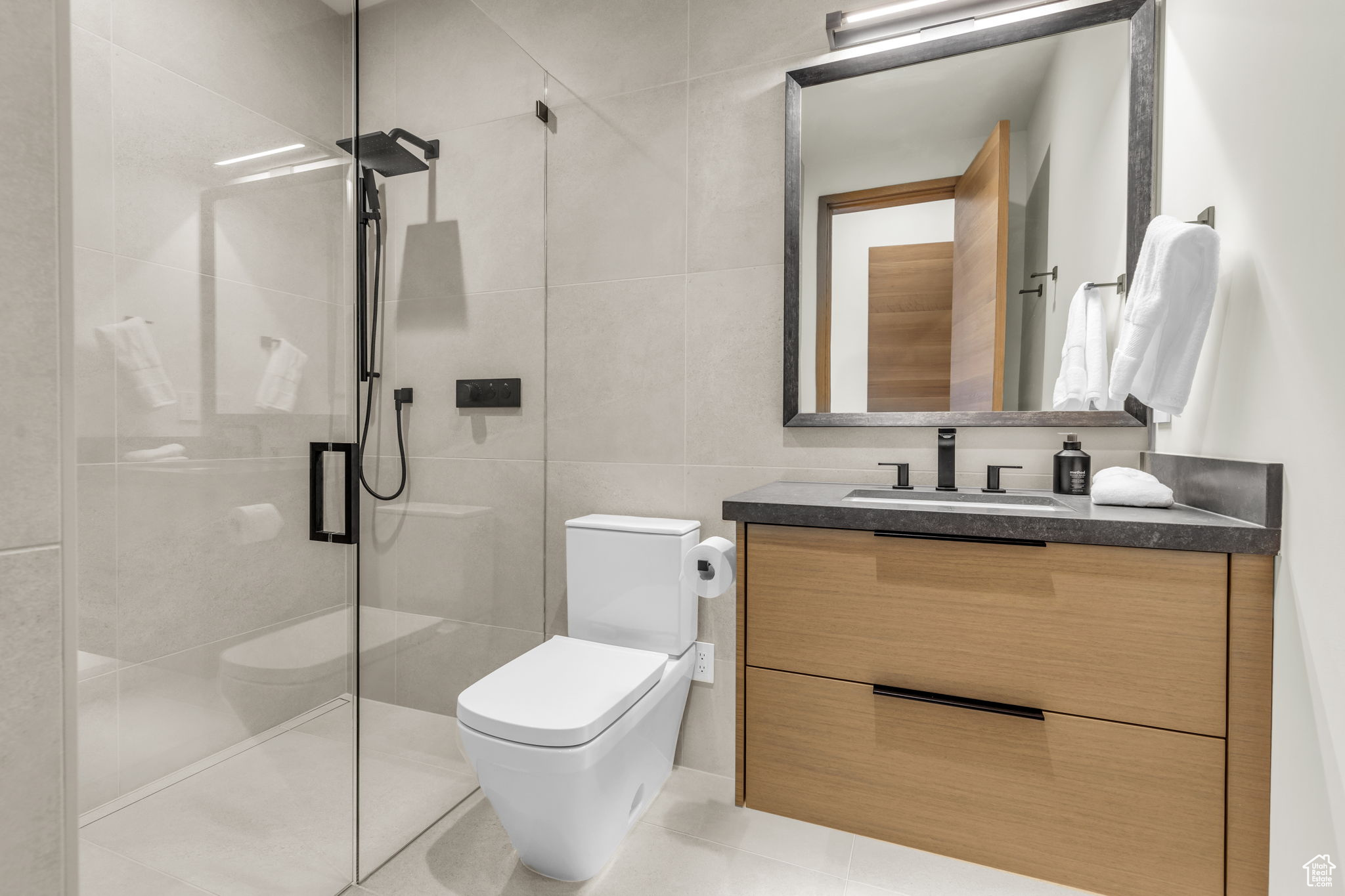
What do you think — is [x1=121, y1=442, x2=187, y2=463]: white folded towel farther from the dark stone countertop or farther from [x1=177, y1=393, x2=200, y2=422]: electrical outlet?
the dark stone countertop

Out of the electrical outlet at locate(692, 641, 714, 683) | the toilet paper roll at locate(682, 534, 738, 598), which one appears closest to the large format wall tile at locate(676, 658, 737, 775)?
the electrical outlet at locate(692, 641, 714, 683)

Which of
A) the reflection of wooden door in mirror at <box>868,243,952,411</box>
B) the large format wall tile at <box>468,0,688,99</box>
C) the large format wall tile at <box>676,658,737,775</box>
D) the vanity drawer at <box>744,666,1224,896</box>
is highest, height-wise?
the large format wall tile at <box>468,0,688,99</box>

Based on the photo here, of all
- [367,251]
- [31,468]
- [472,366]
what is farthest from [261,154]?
[31,468]

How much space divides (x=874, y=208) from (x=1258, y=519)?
110 centimetres

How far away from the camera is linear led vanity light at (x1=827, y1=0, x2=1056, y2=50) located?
156 centimetres

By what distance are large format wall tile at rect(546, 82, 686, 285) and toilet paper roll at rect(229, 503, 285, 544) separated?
1.10m

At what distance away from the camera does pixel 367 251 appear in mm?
1444

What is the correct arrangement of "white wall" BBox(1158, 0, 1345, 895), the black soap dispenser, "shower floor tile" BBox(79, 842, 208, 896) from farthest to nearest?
the black soap dispenser → "shower floor tile" BBox(79, 842, 208, 896) → "white wall" BBox(1158, 0, 1345, 895)

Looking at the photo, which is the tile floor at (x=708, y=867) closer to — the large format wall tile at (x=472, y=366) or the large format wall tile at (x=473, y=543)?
the large format wall tile at (x=473, y=543)

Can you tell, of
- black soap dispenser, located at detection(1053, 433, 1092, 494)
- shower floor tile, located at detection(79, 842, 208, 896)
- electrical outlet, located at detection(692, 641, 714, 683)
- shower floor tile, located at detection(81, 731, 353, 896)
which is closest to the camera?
shower floor tile, located at detection(79, 842, 208, 896)

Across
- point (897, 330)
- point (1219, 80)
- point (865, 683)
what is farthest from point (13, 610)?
point (1219, 80)

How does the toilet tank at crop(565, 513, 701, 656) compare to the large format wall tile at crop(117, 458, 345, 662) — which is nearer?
the large format wall tile at crop(117, 458, 345, 662)

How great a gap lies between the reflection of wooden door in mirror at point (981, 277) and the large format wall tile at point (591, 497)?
83 cm

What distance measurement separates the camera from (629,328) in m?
1.95
